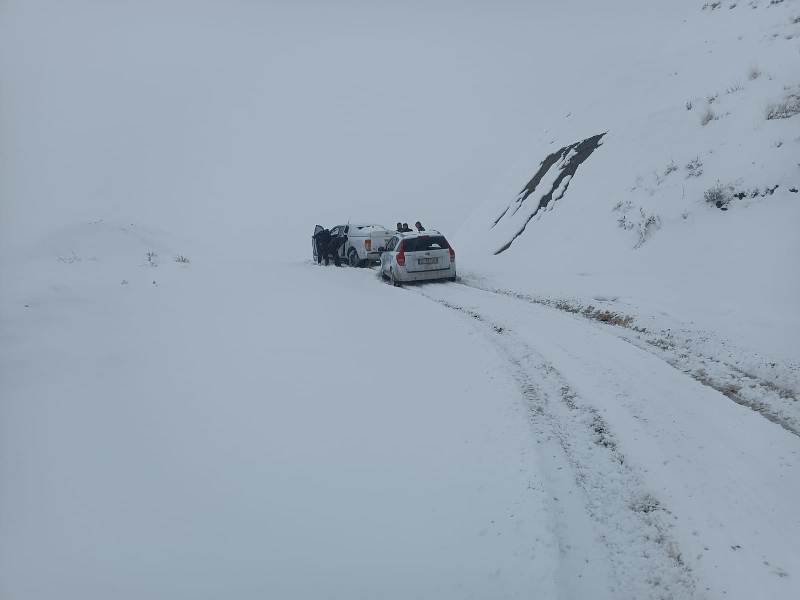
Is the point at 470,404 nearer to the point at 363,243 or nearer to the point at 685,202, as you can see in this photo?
the point at 685,202

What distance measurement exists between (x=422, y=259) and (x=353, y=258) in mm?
5913

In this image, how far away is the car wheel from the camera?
19605mm

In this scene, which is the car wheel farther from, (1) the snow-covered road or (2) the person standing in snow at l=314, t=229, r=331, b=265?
(1) the snow-covered road

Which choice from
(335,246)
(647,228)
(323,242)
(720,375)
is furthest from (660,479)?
(323,242)

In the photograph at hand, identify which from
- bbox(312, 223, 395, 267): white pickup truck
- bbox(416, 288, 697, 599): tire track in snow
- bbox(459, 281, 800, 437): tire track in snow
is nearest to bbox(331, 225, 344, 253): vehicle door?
bbox(312, 223, 395, 267): white pickup truck

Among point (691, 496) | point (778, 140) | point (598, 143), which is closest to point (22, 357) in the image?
point (691, 496)

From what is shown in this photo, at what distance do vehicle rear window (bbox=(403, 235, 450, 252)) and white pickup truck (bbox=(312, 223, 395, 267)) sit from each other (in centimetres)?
437

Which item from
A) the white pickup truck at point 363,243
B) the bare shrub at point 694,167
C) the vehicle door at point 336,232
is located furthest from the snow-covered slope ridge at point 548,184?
the vehicle door at point 336,232

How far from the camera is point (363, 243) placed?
63.2 feet

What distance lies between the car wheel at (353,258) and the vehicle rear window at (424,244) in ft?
17.2

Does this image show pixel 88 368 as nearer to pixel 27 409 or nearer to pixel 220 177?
pixel 27 409

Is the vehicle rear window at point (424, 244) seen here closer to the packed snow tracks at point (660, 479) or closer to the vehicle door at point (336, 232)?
the vehicle door at point (336, 232)

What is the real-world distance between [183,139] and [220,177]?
6198 cm

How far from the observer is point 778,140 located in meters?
10.8
